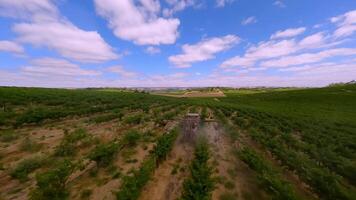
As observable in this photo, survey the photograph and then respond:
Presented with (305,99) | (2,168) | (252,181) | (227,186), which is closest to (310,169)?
(252,181)

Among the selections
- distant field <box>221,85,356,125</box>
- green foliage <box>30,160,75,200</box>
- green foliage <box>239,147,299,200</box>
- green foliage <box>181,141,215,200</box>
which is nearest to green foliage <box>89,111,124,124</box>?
green foliage <box>30,160,75,200</box>

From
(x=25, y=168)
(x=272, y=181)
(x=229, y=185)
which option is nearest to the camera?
(x=272, y=181)

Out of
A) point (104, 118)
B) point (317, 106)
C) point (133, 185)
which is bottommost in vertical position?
point (317, 106)

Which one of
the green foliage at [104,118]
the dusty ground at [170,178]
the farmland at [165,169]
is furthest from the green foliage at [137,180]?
the green foliage at [104,118]

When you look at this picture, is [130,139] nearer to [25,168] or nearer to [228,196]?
[25,168]

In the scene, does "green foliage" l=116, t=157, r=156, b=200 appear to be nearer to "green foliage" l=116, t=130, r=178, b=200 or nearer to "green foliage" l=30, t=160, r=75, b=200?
"green foliage" l=116, t=130, r=178, b=200

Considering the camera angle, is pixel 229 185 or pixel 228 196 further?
pixel 229 185

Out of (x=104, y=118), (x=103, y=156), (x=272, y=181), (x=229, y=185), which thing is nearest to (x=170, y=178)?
(x=229, y=185)

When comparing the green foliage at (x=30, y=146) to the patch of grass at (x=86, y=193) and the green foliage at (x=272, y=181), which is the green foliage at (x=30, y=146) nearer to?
the patch of grass at (x=86, y=193)
